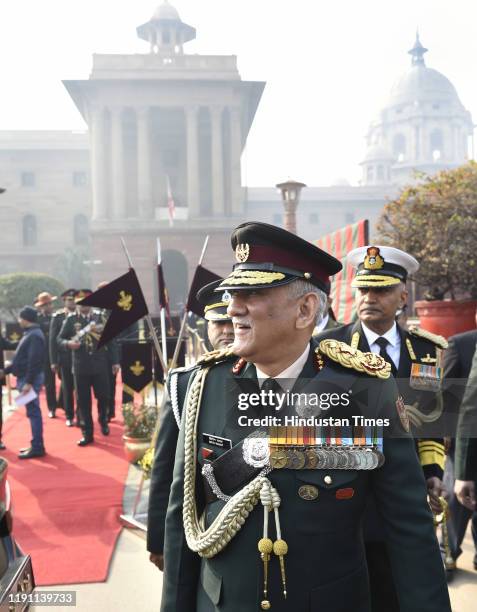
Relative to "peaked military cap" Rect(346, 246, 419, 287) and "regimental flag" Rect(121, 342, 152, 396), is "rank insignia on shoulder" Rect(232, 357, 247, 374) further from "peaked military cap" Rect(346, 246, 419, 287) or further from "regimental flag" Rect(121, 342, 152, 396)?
"regimental flag" Rect(121, 342, 152, 396)

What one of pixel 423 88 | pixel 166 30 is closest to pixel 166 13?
pixel 166 30

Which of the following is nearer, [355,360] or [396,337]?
[355,360]

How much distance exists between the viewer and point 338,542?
1794 millimetres

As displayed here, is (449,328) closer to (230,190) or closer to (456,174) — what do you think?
(456,174)

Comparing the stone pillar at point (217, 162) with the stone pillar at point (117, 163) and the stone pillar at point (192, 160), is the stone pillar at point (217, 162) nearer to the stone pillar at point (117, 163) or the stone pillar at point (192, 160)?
the stone pillar at point (192, 160)

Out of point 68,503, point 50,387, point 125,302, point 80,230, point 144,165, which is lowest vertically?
point 68,503

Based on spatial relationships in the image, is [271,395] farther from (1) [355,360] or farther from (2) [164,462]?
(2) [164,462]

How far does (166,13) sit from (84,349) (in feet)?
140

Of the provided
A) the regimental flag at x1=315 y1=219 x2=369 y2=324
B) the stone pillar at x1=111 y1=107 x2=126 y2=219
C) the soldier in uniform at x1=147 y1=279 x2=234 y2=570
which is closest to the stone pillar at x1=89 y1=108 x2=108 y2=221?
the stone pillar at x1=111 y1=107 x2=126 y2=219

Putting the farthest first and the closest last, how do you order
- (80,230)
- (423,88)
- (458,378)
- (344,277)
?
1. (423,88)
2. (80,230)
3. (344,277)
4. (458,378)

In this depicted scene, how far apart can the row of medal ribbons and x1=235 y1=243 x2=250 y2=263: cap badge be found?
57cm

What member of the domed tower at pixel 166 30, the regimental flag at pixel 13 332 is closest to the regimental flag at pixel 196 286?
the regimental flag at pixel 13 332

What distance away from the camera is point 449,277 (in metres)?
11.8

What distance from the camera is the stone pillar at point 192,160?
124 feet
